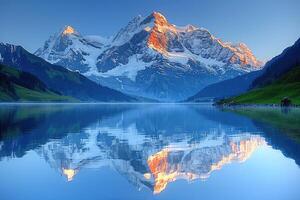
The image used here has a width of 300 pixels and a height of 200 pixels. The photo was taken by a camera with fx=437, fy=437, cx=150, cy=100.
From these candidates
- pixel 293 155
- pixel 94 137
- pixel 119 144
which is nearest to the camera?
pixel 293 155

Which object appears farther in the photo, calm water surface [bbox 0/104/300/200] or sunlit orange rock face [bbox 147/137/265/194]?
sunlit orange rock face [bbox 147/137/265/194]

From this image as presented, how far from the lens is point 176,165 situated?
33.2 m

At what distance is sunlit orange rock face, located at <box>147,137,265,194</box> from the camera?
27922 mm

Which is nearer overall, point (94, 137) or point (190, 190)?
point (190, 190)

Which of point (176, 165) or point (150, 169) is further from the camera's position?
point (176, 165)

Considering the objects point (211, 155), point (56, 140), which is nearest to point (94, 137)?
point (56, 140)

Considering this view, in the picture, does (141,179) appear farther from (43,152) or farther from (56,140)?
(56,140)

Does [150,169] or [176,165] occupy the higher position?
[176,165]

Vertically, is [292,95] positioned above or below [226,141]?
above

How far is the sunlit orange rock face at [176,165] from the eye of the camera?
27.9 m

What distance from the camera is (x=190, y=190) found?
81.4ft

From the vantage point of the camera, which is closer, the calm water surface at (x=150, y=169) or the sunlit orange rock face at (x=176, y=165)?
the calm water surface at (x=150, y=169)

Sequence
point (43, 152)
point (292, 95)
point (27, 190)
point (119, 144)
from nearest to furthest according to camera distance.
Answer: point (27, 190) → point (43, 152) → point (119, 144) → point (292, 95)

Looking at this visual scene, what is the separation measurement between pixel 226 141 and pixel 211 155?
11.2 m
